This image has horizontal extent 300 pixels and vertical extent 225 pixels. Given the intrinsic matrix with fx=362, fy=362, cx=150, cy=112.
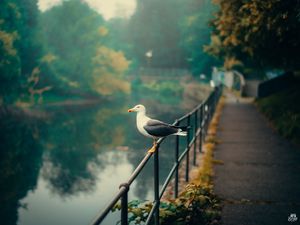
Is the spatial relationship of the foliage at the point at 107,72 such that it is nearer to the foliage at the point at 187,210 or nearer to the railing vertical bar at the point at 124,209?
the foliage at the point at 187,210

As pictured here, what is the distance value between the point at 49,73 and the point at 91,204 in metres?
28.0

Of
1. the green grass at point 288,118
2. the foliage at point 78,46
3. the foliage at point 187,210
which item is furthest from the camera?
the foliage at point 78,46

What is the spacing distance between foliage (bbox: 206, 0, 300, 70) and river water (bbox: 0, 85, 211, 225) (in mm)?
6816

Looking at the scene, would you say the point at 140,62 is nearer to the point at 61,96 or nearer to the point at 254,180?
the point at 61,96

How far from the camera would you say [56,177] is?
18062 millimetres

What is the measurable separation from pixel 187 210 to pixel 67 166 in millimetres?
15654

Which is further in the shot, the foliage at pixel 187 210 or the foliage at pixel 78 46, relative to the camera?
the foliage at pixel 78 46

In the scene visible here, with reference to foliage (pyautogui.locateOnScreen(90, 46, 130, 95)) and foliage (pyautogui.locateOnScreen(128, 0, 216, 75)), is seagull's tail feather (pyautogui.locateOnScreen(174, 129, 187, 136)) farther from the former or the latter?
foliage (pyautogui.locateOnScreen(128, 0, 216, 75))

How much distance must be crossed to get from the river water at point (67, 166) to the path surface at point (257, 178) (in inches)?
197

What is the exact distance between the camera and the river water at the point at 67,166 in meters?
14.4

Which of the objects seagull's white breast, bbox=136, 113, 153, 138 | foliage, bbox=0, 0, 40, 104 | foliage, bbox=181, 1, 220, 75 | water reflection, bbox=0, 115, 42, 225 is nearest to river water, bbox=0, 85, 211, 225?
water reflection, bbox=0, 115, 42, 225

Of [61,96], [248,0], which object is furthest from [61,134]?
[248,0]

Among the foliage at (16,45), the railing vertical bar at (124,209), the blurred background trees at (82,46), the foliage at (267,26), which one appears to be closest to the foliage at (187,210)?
the railing vertical bar at (124,209)

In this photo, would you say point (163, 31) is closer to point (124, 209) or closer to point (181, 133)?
point (181, 133)
